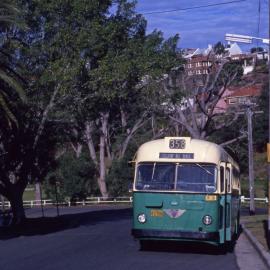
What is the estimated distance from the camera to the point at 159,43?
113 ft

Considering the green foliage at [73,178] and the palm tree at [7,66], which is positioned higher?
the palm tree at [7,66]

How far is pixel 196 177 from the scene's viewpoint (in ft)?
60.8

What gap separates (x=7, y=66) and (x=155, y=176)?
8.83 metres

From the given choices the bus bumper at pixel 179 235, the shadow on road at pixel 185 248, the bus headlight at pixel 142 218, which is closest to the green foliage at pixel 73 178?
the shadow on road at pixel 185 248

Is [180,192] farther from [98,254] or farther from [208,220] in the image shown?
[98,254]

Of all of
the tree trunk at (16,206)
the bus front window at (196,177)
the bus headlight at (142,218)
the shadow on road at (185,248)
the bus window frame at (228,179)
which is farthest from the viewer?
the tree trunk at (16,206)

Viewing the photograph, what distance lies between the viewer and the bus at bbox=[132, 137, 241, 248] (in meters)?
18.2

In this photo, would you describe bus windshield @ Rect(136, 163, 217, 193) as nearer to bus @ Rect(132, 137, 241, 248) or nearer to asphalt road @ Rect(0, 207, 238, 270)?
bus @ Rect(132, 137, 241, 248)

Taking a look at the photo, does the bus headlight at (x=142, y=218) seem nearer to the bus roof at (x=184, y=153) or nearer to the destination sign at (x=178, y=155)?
the bus roof at (x=184, y=153)

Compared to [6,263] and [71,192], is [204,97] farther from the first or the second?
[6,263]

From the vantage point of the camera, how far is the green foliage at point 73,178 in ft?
208

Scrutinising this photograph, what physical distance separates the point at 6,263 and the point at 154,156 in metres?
4.59

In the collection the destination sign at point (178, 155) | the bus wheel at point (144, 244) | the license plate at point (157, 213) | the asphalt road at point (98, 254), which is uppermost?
the destination sign at point (178, 155)

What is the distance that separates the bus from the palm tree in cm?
593
